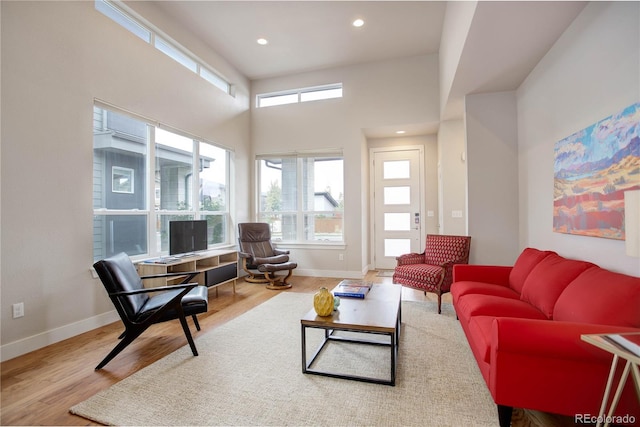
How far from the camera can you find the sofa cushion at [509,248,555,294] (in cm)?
260

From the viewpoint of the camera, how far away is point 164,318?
2.39 meters

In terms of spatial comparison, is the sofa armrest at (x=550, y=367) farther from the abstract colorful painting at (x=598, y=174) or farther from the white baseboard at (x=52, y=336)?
the white baseboard at (x=52, y=336)

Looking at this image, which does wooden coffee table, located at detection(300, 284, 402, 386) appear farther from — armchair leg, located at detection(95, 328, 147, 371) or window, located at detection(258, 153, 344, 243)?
window, located at detection(258, 153, 344, 243)

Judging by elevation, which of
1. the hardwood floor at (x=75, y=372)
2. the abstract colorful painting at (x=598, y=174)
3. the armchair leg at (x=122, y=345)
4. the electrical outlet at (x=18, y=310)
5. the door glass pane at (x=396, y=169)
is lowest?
the hardwood floor at (x=75, y=372)

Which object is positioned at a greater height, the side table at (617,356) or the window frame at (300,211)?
the window frame at (300,211)

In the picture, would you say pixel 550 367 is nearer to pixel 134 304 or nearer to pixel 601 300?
pixel 601 300

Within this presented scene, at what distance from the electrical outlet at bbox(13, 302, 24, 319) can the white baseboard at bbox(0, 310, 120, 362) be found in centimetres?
21

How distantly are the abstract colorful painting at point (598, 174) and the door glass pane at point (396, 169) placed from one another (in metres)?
3.23

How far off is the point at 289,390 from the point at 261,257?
3.30 m

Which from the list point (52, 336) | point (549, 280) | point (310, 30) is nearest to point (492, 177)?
point (549, 280)

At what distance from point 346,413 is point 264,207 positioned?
4.64 meters

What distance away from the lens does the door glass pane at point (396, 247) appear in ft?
19.2

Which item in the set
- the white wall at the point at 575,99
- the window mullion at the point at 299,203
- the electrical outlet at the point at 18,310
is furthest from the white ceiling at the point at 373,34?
the electrical outlet at the point at 18,310

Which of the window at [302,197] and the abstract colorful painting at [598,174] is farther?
the window at [302,197]
